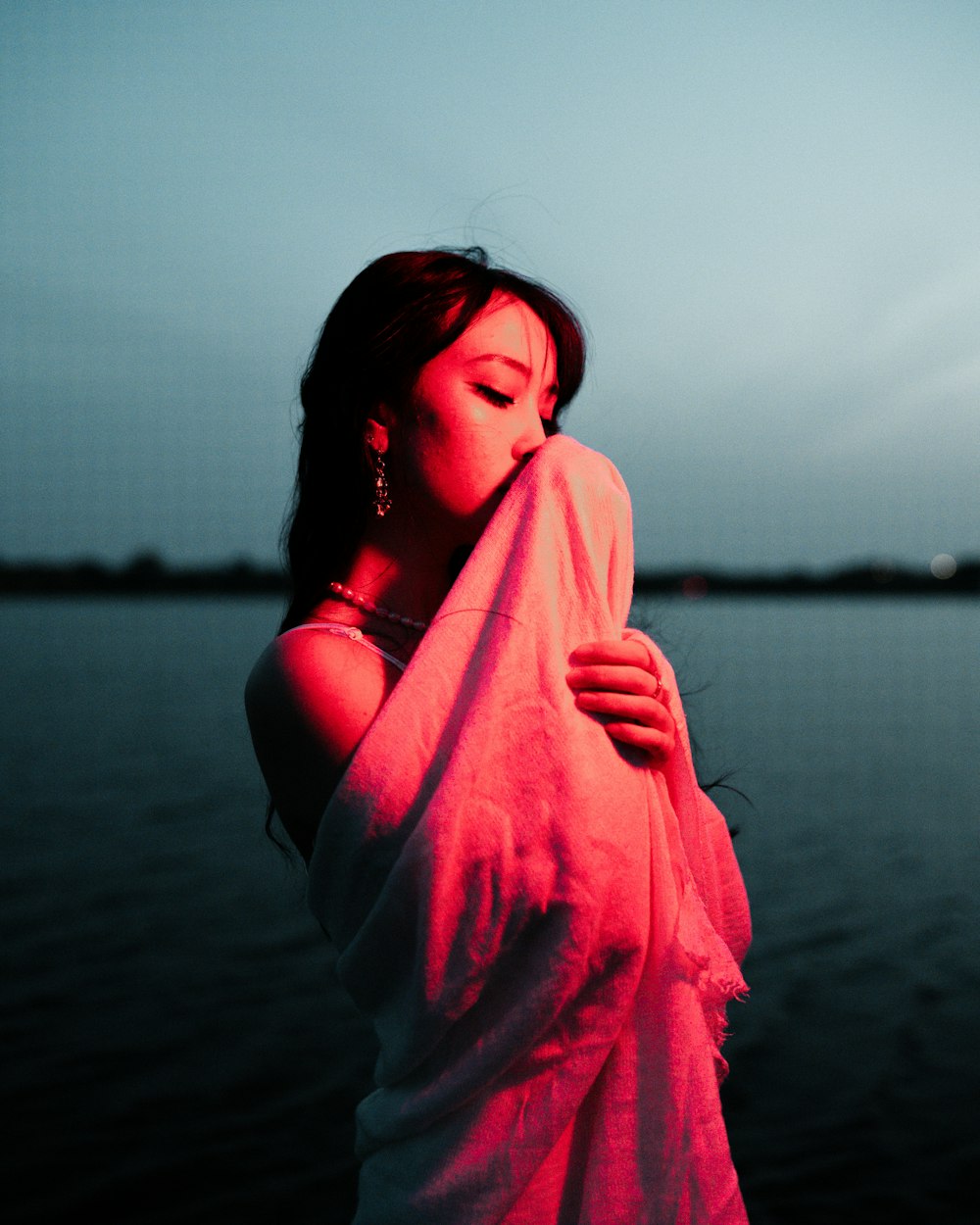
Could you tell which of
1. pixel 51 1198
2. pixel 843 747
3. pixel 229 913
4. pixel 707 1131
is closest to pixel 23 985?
pixel 229 913

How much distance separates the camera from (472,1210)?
1.37m

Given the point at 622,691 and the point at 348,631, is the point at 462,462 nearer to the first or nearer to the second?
the point at 348,631

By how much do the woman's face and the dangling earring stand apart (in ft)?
0.23

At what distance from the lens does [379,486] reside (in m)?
1.78

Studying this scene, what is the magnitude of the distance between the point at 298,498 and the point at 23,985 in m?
6.36

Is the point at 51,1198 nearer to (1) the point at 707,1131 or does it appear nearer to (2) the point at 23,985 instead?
(2) the point at 23,985

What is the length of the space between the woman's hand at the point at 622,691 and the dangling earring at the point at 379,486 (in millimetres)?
532

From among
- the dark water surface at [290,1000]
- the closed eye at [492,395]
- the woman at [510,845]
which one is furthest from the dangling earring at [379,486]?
the dark water surface at [290,1000]

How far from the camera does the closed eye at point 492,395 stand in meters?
1.65

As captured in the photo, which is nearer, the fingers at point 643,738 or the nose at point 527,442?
the fingers at point 643,738

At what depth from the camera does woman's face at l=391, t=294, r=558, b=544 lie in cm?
162

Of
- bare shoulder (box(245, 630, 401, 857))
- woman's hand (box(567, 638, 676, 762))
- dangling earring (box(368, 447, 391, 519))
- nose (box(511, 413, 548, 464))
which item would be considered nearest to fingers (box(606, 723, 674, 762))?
woman's hand (box(567, 638, 676, 762))

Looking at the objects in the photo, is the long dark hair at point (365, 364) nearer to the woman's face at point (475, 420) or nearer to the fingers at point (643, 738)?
the woman's face at point (475, 420)

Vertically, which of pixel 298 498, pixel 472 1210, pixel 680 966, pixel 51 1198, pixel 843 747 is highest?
pixel 298 498
